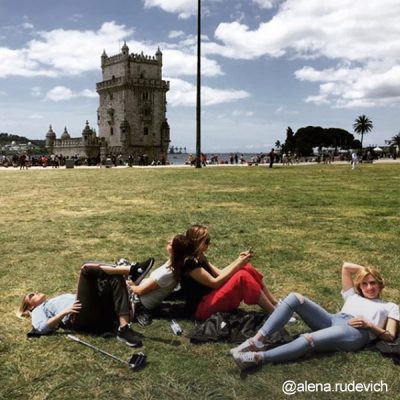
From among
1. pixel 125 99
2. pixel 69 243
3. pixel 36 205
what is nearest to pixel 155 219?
pixel 69 243

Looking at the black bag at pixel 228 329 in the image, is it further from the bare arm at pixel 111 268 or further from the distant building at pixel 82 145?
the distant building at pixel 82 145

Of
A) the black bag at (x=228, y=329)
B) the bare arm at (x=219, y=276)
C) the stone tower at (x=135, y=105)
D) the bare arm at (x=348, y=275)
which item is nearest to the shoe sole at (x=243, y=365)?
the black bag at (x=228, y=329)

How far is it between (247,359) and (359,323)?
1.05 metres

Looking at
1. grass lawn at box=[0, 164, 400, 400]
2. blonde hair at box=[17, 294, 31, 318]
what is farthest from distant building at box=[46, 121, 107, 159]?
blonde hair at box=[17, 294, 31, 318]

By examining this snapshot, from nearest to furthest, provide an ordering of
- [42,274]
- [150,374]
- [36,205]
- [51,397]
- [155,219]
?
[51,397] < [150,374] < [42,274] < [155,219] < [36,205]

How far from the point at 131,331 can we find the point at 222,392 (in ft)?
4.09

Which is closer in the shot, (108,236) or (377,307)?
(377,307)

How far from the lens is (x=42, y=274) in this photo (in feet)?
21.6

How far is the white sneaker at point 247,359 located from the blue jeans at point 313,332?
0.08m

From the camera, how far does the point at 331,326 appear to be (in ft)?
14.1

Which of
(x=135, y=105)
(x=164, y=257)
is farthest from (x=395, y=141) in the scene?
(x=164, y=257)

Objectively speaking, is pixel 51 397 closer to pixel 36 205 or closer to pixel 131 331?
pixel 131 331

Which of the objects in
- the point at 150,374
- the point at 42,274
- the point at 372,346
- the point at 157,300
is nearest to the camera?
the point at 150,374

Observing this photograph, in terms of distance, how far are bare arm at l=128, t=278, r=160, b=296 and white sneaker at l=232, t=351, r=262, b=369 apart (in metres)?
1.36
